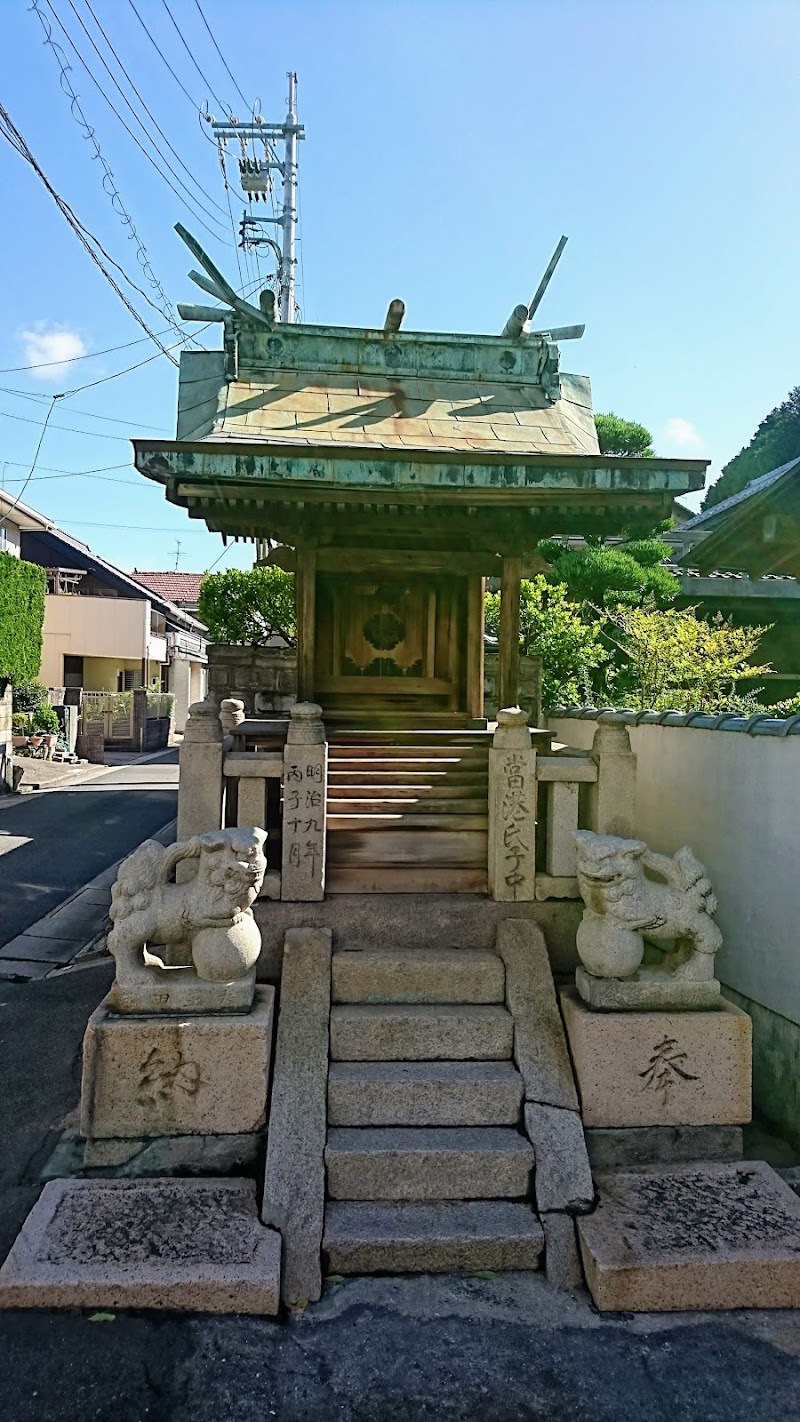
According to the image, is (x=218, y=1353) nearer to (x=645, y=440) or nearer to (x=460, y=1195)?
(x=460, y=1195)

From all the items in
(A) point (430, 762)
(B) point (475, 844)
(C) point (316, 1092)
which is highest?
(A) point (430, 762)

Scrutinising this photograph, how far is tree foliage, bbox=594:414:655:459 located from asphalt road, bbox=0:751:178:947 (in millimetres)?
17556

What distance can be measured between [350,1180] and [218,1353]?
99 centimetres

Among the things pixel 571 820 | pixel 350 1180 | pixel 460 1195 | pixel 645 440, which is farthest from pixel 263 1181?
pixel 645 440

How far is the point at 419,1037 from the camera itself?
187 inches

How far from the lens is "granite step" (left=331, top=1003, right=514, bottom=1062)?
186 inches

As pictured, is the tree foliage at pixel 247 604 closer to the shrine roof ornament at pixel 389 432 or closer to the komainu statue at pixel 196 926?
the shrine roof ornament at pixel 389 432

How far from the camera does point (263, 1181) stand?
13.5 ft

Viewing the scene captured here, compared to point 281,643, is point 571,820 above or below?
below

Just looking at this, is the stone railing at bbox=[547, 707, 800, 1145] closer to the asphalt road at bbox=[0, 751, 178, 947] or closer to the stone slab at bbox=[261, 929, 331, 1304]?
the stone slab at bbox=[261, 929, 331, 1304]

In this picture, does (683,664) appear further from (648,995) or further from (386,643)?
(648,995)

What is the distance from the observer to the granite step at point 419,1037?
472 cm

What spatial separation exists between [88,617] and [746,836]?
33.1m

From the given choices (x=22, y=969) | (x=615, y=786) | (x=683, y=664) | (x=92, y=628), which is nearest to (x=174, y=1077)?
(x=615, y=786)
